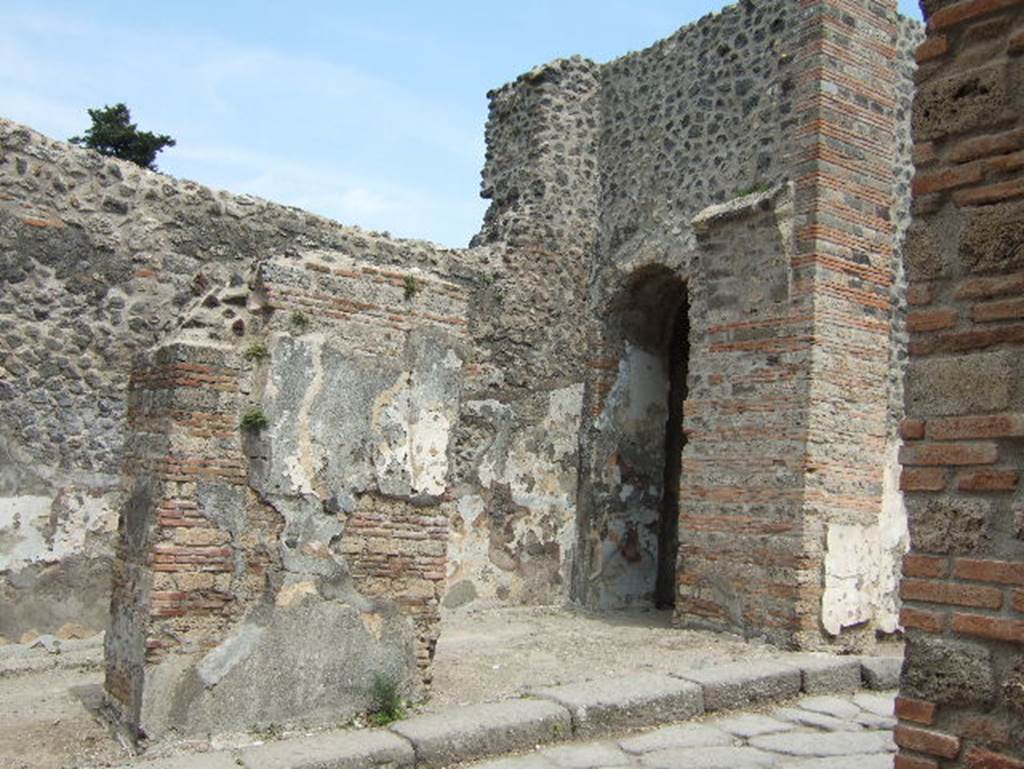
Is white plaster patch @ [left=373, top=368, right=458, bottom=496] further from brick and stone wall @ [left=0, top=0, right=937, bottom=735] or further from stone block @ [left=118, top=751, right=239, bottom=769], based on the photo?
stone block @ [left=118, top=751, right=239, bottom=769]

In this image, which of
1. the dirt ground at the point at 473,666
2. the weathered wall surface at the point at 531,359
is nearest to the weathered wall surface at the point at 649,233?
the weathered wall surface at the point at 531,359

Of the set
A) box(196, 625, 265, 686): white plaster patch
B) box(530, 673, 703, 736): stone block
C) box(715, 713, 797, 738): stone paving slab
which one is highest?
box(196, 625, 265, 686): white plaster patch

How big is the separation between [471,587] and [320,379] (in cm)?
409

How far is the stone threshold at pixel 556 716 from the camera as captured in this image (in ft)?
13.9

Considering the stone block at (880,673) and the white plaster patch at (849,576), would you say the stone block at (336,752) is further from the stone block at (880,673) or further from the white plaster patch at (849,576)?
the white plaster patch at (849,576)

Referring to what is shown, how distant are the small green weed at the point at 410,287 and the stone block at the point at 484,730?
2009 millimetres

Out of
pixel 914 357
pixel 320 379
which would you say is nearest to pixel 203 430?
pixel 320 379

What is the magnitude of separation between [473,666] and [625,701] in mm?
1272

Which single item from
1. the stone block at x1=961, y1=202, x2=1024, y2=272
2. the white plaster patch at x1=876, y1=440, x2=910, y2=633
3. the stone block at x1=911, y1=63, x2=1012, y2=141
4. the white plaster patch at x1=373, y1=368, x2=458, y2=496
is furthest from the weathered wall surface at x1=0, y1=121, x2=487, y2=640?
the stone block at x1=961, y1=202, x2=1024, y2=272

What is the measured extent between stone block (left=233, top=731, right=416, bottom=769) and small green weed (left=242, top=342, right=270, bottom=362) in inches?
66.1

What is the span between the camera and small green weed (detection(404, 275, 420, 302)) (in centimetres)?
527

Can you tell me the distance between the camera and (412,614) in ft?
16.9

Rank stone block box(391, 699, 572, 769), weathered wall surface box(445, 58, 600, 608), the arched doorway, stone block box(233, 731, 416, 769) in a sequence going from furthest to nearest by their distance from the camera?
the arched doorway
weathered wall surface box(445, 58, 600, 608)
stone block box(391, 699, 572, 769)
stone block box(233, 731, 416, 769)

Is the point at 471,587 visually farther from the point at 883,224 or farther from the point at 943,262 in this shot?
the point at 943,262
